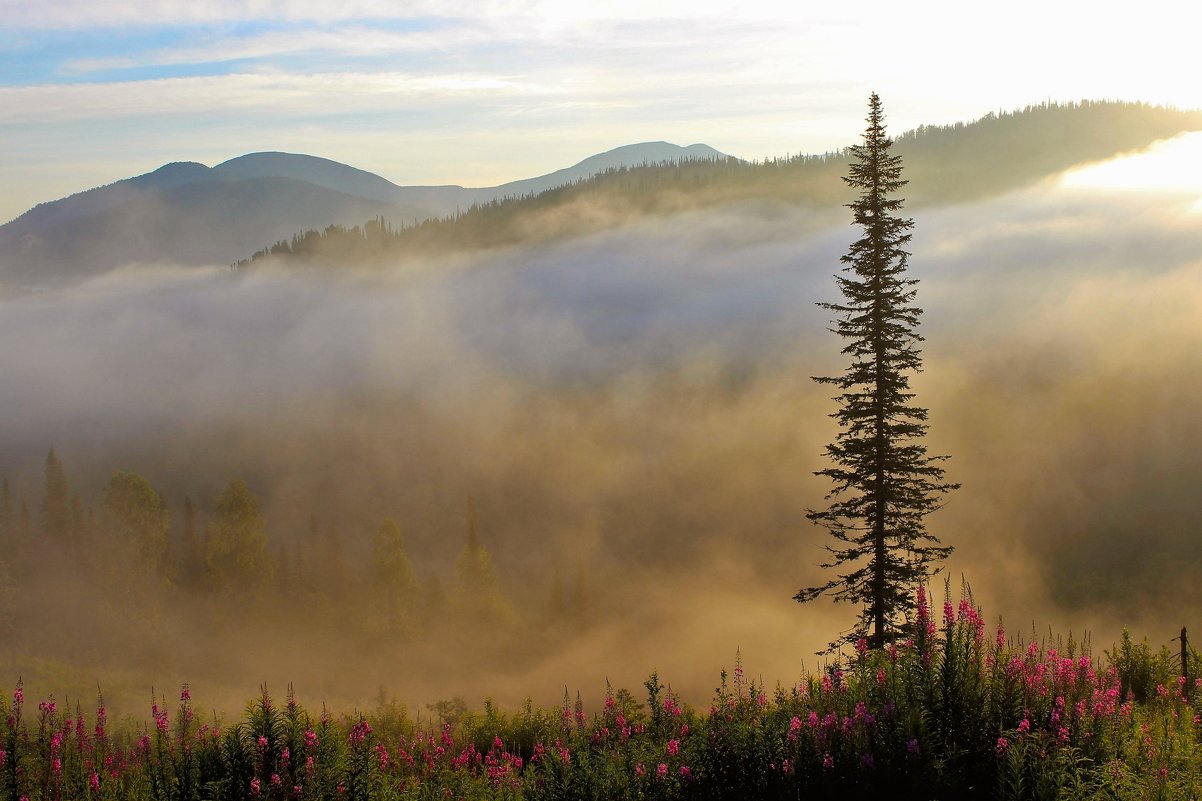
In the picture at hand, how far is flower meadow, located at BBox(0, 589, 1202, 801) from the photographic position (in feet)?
25.9

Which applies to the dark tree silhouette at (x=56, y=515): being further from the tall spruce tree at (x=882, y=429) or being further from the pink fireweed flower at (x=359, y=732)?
the pink fireweed flower at (x=359, y=732)

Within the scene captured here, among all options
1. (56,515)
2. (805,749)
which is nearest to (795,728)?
(805,749)

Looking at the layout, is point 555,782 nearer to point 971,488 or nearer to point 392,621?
point 392,621

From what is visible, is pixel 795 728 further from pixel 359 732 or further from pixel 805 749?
pixel 359 732

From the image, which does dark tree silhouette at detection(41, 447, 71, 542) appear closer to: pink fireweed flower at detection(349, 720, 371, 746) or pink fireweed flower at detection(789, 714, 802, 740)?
pink fireweed flower at detection(349, 720, 371, 746)

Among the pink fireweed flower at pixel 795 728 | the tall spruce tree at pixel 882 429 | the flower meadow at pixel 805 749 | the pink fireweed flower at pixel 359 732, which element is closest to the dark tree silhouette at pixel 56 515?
the tall spruce tree at pixel 882 429

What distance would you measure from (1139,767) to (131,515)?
11145 cm

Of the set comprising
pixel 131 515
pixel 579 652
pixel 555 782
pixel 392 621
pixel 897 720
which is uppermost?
pixel 897 720

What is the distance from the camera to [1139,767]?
310 inches

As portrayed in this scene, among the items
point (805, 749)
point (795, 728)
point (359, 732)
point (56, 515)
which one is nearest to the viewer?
point (805, 749)

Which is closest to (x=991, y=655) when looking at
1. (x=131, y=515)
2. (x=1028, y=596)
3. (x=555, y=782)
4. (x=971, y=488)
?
(x=555, y=782)

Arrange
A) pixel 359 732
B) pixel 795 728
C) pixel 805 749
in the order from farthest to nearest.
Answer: pixel 359 732, pixel 795 728, pixel 805 749

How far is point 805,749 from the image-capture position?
334 inches

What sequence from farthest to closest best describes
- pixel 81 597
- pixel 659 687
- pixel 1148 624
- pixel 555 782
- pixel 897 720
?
1. pixel 1148 624
2. pixel 81 597
3. pixel 659 687
4. pixel 555 782
5. pixel 897 720
